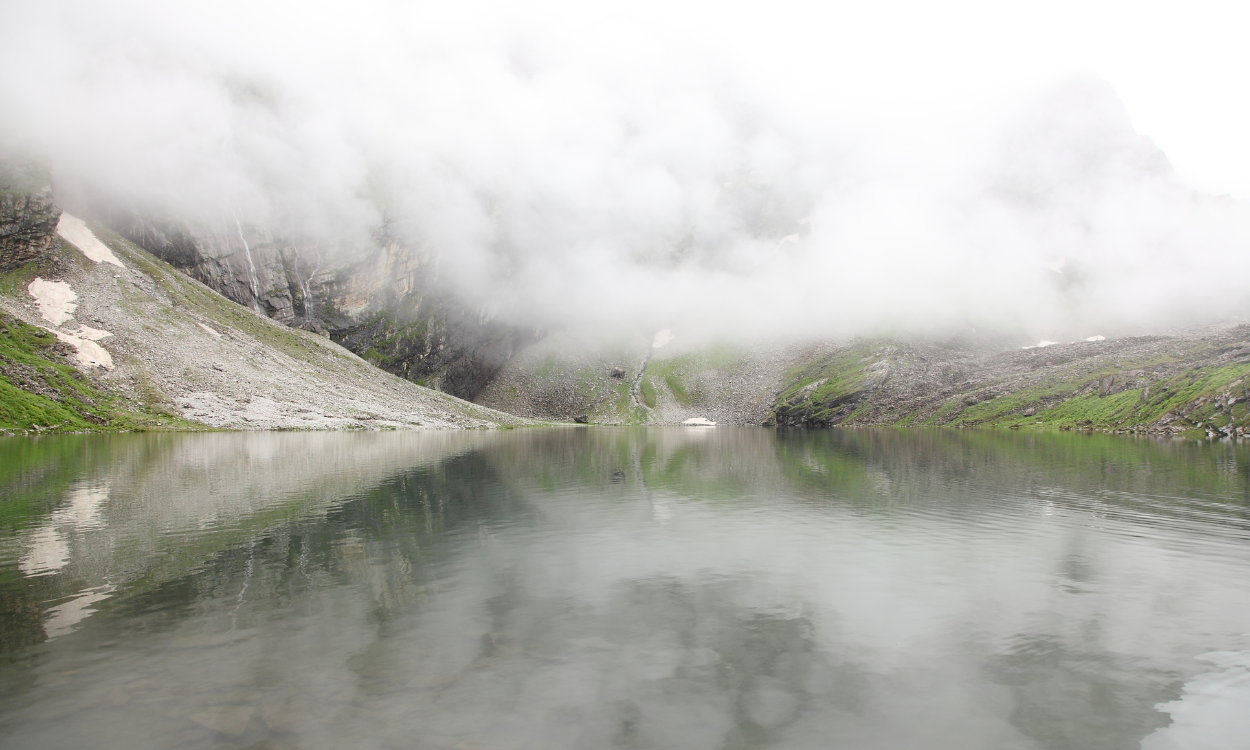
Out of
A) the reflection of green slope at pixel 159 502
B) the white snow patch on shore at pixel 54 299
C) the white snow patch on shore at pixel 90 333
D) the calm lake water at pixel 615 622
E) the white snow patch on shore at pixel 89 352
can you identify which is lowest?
the calm lake water at pixel 615 622

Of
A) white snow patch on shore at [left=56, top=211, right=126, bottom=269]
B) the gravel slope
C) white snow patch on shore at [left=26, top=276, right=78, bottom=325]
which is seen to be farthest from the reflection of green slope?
white snow patch on shore at [left=56, top=211, right=126, bottom=269]

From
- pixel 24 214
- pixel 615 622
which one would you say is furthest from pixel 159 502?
pixel 24 214

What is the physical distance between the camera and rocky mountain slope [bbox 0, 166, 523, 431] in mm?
101500

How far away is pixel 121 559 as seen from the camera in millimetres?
21219

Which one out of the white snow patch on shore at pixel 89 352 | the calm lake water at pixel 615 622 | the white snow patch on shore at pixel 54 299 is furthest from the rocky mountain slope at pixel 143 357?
the calm lake water at pixel 615 622

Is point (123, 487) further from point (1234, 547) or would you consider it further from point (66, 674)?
point (1234, 547)

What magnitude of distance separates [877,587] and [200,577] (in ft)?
71.7

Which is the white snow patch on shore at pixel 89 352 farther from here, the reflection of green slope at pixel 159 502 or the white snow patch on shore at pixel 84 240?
the reflection of green slope at pixel 159 502

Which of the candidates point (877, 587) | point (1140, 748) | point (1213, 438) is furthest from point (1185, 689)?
point (1213, 438)

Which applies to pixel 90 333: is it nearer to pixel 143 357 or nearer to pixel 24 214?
pixel 143 357

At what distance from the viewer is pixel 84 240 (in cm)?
14775

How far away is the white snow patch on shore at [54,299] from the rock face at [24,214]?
31.1 feet

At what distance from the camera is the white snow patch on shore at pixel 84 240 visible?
14375 centimetres

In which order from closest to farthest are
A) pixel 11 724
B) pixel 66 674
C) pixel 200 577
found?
pixel 11 724 < pixel 66 674 < pixel 200 577
